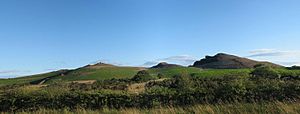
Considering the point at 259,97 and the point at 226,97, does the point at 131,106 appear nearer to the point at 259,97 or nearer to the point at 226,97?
the point at 226,97

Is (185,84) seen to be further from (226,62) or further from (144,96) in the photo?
(226,62)

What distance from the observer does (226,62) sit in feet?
458

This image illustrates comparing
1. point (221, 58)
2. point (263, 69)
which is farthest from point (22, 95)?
point (221, 58)

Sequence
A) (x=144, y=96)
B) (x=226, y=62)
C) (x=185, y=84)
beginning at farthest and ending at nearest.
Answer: (x=226, y=62) → (x=185, y=84) → (x=144, y=96)

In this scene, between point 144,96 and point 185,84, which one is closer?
point 144,96

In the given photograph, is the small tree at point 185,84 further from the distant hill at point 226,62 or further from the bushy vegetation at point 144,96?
the distant hill at point 226,62

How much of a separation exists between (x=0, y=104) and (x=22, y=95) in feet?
3.96

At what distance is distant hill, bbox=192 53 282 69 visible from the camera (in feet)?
→ 422

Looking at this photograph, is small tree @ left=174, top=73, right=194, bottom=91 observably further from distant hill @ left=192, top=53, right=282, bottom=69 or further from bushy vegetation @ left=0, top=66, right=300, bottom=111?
distant hill @ left=192, top=53, right=282, bottom=69

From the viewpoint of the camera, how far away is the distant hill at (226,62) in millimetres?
128500

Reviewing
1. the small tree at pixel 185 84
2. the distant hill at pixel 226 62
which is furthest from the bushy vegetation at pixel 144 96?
the distant hill at pixel 226 62

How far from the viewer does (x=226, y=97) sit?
17797mm

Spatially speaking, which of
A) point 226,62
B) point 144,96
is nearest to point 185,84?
point 144,96

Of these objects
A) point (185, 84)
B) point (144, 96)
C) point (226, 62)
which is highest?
point (226, 62)
